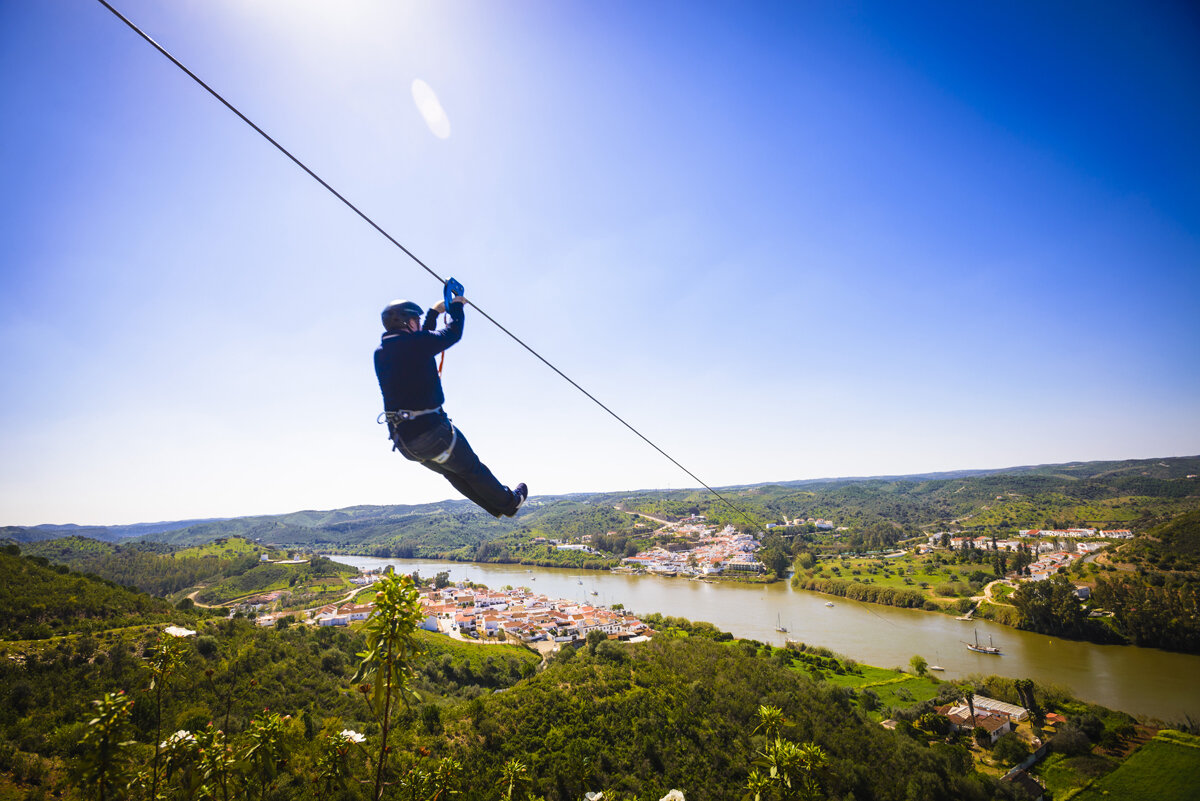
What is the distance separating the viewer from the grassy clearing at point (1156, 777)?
16.3m

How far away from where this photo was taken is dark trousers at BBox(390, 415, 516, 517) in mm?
2934

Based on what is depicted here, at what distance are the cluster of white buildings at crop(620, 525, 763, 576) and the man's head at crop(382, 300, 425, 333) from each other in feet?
224

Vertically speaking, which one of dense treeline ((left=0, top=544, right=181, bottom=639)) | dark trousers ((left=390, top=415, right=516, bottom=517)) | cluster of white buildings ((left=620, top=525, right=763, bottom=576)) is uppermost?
dark trousers ((left=390, top=415, right=516, bottom=517))

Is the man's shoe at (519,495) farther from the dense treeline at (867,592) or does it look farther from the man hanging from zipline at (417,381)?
the dense treeline at (867,592)

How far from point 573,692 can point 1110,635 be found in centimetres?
3965

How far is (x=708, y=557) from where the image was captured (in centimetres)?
7256

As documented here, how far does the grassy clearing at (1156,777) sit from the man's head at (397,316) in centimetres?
2728

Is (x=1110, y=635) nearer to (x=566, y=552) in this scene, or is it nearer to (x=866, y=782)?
(x=866, y=782)

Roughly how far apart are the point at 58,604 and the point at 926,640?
51411 millimetres

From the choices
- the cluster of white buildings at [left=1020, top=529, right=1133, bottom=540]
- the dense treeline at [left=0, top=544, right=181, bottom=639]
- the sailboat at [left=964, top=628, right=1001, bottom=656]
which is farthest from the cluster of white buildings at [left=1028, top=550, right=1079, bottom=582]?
the dense treeline at [left=0, top=544, right=181, bottom=639]

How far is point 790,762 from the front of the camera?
20.4ft

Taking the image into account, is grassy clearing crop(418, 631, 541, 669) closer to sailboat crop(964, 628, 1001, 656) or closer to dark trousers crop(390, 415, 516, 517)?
sailboat crop(964, 628, 1001, 656)

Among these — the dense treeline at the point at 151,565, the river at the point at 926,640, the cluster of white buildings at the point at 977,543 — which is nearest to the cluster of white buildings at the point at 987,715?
the river at the point at 926,640

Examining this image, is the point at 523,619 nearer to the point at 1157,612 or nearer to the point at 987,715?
the point at 987,715
